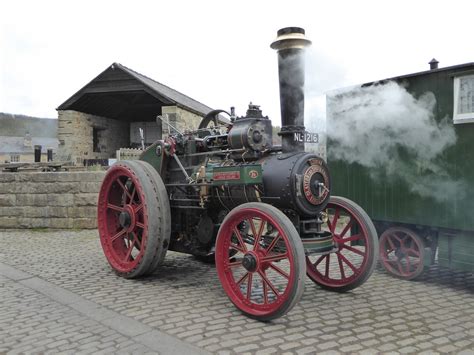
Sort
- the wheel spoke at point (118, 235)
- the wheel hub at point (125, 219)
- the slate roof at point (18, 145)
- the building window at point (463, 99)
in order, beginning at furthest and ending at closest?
the slate roof at point (18, 145), the wheel spoke at point (118, 235), the wheel hub at point (125, 219), the building window at point (463, 99)

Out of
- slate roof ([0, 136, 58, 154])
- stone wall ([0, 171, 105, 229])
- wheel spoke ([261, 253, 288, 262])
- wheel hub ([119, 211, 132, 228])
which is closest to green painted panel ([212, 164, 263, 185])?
wheel spoke ([261, 253, 288, 262])

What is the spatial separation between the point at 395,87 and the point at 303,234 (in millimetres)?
2230

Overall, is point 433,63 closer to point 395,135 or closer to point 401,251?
point 395,135

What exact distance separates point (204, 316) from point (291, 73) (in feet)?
7.43

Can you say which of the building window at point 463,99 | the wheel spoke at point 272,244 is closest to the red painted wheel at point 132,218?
the wheel spoke at point 272,244

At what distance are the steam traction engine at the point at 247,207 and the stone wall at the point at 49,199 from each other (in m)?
3.96

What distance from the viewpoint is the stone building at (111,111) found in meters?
14.1

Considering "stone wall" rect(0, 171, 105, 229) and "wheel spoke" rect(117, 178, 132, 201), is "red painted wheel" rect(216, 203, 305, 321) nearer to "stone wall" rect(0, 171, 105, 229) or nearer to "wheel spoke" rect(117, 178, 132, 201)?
"wheel spoke" rect(117, 178, 132, 201)

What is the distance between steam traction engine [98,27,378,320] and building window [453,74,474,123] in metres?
1.44

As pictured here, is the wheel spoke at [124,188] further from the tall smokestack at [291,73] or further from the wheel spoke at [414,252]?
the wheel spoke at [414,252]

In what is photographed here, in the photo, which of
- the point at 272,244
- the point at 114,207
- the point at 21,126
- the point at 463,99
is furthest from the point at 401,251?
the point at 21,126

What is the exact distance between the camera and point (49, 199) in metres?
9.44

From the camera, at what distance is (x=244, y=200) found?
4.27 metres

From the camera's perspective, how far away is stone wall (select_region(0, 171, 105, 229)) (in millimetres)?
9344
